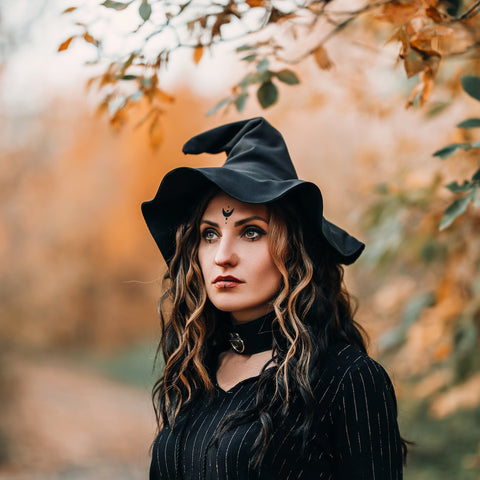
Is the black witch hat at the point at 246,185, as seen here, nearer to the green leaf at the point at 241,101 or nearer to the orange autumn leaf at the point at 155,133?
the green leaf at the point at 241,101

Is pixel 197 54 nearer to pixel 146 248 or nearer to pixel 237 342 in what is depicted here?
pixel 237 342

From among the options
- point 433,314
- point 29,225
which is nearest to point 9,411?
point 29,225

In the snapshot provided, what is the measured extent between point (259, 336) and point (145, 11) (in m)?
0.95

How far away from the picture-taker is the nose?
68.7 inches

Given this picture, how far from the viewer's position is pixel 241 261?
1764 mm

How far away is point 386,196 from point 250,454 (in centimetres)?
174

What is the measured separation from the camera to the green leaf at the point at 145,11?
1660 mm

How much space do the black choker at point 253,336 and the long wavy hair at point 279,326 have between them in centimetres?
4

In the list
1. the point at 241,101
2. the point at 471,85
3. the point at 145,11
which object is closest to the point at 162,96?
the point at 241,101

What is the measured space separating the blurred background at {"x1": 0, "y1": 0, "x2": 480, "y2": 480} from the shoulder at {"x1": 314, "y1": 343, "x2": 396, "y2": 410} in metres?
1.02

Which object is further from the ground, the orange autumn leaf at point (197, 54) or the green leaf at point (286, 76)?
the orange autumn leaf at point (197, 54)

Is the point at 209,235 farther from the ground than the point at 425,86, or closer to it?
closer to it

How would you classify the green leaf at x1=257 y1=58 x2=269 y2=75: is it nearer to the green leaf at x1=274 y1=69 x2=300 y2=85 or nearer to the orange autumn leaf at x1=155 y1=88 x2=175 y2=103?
the green leaf at x1=274 y1=69 x2=300 y2=85

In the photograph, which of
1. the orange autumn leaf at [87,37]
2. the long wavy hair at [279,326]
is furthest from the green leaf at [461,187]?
the orange autumn leaf at [87,37]
